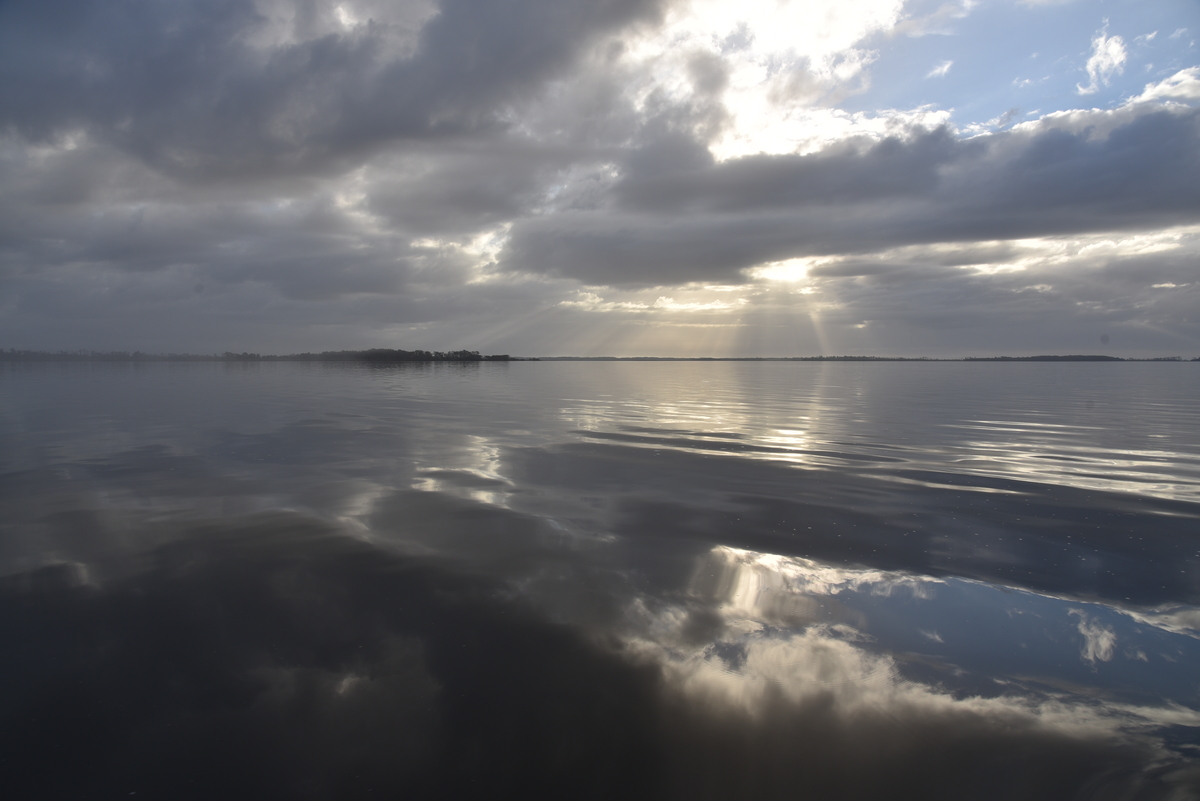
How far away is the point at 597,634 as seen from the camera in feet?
24.3

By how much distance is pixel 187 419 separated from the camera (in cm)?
2941

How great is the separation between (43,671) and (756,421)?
27924mm

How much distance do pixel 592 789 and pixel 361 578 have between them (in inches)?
213

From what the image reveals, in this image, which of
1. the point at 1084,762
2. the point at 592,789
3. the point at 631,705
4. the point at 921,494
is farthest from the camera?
the point at 921,494

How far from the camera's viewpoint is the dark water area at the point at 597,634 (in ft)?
17.1

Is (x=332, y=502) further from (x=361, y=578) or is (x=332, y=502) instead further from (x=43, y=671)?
(x=43, y=671)

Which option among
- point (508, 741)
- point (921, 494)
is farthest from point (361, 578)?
point (921, 494)

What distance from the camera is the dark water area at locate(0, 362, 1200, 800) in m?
5.22

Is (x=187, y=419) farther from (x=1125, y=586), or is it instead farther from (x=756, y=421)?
(x=1125, y=586)

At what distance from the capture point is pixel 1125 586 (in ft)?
29.8

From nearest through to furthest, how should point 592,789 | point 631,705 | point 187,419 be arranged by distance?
point 592,789 < point 631,705 < point 187,419

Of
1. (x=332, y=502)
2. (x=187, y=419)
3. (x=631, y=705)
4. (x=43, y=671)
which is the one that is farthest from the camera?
(x=187, y=419)

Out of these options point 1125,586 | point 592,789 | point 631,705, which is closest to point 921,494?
point 1125,586

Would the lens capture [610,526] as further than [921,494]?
No
